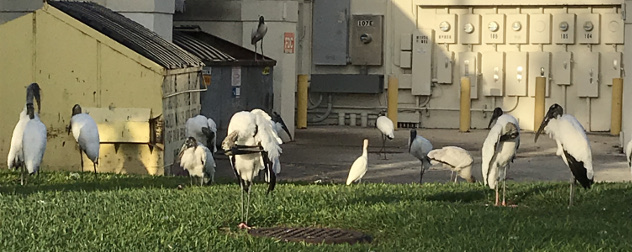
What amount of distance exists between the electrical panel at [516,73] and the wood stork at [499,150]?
45.1 feet

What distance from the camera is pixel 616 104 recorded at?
84.2ft

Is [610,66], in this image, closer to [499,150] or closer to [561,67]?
[561,67]

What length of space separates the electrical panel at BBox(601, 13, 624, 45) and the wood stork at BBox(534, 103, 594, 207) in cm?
1403

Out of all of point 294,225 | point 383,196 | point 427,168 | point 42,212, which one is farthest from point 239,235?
point 427,168

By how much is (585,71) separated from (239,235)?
58.4 feet

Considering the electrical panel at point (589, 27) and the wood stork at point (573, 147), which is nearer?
the wood stork at point (573, 147)

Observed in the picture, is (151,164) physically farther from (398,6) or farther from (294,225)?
(398,6)

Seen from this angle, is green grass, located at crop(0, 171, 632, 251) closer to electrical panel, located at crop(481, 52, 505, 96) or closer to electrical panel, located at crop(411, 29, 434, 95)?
electrical panel, located at crop(481, 52, 505, 96)

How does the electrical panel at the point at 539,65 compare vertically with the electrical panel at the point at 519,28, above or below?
below

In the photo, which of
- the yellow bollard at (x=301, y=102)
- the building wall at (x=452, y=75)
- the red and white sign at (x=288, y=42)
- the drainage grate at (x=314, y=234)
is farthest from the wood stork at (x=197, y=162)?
the building wall at (x=452, y=75)

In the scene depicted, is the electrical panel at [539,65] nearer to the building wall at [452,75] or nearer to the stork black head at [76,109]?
Result: the building wall at [452,75]

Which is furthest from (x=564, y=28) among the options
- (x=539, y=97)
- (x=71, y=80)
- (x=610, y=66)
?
(x=71, y=80)

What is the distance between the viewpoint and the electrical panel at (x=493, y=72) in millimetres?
26984

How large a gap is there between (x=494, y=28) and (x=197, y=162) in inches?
535
